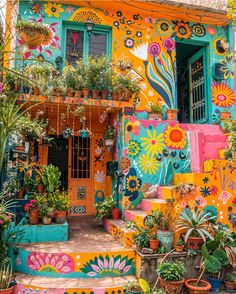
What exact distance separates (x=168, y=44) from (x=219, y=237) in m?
6.48

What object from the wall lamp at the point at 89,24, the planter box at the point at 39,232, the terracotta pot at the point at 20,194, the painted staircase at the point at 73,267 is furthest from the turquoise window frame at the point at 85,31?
the painted staircase at the point at 73,267

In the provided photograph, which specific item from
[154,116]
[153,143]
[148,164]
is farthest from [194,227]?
[154,116]

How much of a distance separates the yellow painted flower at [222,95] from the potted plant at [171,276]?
20.0 ft

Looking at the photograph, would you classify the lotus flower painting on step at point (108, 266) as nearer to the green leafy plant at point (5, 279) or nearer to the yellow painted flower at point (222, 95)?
the green leafy plant at point (5, 279)

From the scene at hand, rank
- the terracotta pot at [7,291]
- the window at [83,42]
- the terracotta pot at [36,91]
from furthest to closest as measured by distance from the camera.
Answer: the window at [83,42] < the terracotta pot at [36,91] < the terracotta pot at [7,291]

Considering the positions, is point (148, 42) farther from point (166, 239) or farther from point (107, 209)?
point (166, 239)

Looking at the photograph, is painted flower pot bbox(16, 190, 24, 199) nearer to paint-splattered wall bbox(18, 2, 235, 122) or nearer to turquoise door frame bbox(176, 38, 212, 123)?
paint-splattered wall bbox(18, 2, 235, 122)

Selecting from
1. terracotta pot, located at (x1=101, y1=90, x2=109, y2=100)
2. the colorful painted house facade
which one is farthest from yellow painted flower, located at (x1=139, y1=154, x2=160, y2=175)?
terracotta pot, located at (x1=101, y1=90, x2=109, y2=100)

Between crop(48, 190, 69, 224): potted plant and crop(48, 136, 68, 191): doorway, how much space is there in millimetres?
1951

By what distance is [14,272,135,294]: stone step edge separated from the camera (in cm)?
490

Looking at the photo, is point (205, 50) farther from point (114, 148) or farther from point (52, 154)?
point (52, 154)

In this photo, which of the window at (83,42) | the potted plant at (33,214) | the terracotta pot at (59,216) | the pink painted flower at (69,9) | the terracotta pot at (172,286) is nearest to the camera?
the terracotta pot at (172,286)

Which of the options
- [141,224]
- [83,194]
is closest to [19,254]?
[141,224]

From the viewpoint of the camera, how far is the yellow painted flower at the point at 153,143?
7.77 meters
